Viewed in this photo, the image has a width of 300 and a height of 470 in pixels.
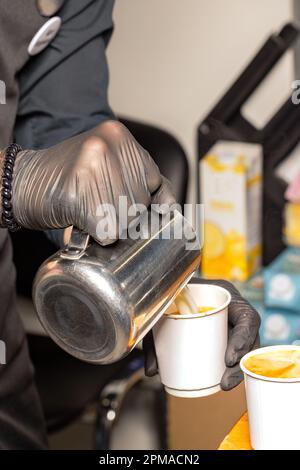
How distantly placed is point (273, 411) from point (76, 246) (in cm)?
22

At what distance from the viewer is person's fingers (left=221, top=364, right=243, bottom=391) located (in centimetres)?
87

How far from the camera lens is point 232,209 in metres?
1.80

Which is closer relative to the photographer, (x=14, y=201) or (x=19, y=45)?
(x=14, y=201)

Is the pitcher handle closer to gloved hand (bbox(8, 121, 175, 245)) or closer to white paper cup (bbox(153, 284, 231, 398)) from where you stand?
gloved hand (bbox(8, 121, 175, 245))

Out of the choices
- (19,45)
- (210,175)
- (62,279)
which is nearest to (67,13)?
(19,45)

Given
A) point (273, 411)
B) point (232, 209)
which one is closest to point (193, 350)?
point (273, 411)

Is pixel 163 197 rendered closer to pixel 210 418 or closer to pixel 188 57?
pixel 210 418

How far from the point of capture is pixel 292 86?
1852mm

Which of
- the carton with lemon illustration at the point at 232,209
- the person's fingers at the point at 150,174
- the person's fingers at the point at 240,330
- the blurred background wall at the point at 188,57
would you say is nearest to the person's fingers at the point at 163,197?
the person's fingers at the point at 150,174

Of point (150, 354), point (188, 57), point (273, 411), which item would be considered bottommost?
point (188, 57)

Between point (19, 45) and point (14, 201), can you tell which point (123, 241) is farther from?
point (19, 45)

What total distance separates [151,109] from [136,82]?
7cm

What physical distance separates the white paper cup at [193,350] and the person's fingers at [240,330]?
1 cm

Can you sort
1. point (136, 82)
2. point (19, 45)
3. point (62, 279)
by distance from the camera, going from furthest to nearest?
point (136, 82), point (19, 45), point (62, 279)
